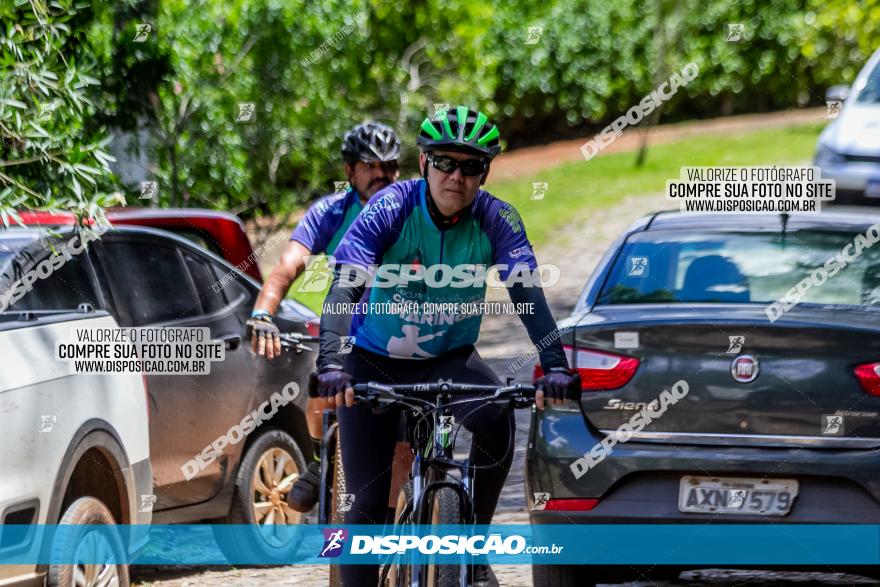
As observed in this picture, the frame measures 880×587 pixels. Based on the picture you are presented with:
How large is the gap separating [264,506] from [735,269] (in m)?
2.70

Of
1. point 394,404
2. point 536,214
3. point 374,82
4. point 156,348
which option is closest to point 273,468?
point 156,348

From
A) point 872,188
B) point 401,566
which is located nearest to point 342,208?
point 401,566

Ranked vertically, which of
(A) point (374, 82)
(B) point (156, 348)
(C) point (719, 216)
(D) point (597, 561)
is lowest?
(D) point (597, 561)

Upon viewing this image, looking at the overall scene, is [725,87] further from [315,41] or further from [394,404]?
[394,404]

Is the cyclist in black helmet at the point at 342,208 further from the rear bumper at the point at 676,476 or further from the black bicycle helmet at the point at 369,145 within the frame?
the rear bumper at the point at 676,476

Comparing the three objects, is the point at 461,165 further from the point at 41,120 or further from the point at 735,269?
the point at 41,120

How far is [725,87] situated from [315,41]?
19.9 m

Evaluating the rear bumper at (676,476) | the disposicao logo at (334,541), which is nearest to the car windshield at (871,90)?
the rear bumper at (676,476)

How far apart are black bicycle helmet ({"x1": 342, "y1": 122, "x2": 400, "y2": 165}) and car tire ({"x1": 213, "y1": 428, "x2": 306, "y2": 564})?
5.19 ft

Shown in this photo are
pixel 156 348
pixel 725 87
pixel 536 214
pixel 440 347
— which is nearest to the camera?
pixel 440 347

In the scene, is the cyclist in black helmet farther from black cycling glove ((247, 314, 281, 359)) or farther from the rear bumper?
the rear bumper

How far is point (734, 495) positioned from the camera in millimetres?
6031

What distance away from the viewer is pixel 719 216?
730cm

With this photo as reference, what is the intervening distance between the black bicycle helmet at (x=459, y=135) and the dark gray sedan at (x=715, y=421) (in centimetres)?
128
